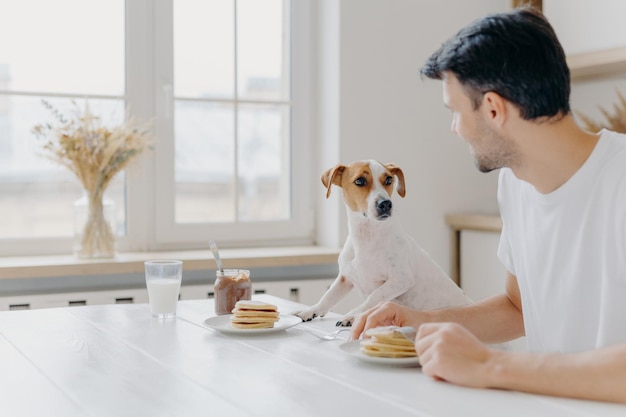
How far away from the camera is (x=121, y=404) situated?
3.71 feet

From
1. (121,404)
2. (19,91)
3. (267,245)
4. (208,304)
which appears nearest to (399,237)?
(208,304)

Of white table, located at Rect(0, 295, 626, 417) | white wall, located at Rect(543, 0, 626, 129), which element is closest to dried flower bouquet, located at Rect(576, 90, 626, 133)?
white wall, located at Rect(543, 0, 626, 129)

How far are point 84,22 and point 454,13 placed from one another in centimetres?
159

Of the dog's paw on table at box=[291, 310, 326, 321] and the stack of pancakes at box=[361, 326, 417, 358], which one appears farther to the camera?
the dog's paw on table at box=[291, 310, 326, 321]

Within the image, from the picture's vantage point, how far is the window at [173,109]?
10.0 feet

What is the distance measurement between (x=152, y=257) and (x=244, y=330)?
4.85 feet

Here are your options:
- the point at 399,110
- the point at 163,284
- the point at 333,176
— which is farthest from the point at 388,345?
the point at 399,110

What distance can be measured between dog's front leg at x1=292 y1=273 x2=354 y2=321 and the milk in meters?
0.28

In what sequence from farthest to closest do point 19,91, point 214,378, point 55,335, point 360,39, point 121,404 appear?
point 360,39 < point 19,91 < point 55,335 < point 214,378 < point 121,404

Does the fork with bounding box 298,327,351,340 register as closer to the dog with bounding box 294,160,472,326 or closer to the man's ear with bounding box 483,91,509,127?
the dog with bounding box 294,160,472,326

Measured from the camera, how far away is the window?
3059mm

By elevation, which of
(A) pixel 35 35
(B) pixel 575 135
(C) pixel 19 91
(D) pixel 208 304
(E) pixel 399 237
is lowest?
(D) pixel 208 304

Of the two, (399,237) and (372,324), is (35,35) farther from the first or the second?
(372,324)

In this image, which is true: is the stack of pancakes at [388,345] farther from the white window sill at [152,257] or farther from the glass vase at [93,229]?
the glass vase at [93,229]
